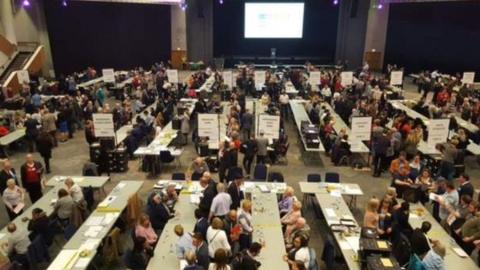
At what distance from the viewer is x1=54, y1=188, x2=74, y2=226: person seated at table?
8.48 metres

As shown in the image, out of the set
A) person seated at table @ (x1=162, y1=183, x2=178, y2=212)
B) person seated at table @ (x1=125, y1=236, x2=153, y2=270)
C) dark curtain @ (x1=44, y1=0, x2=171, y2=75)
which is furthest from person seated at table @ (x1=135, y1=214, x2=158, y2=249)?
dark curtain @ (x1=44, y1=0, x2=171, y2=75)

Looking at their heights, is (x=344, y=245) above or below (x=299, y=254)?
below

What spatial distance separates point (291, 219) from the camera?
314 inches

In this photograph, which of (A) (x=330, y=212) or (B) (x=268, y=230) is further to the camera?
(A) (x=330, y=212)

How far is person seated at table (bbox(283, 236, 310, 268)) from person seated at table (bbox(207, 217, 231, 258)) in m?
1.02

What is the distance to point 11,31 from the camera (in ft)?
78.7

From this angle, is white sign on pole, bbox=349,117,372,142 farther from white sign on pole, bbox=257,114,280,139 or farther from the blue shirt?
the blue shirt

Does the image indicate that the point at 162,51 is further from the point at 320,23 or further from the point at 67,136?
the point at 67,136

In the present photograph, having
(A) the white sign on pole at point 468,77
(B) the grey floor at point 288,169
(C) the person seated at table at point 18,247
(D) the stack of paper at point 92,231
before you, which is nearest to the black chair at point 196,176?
(B) the grey floor at point 288,169

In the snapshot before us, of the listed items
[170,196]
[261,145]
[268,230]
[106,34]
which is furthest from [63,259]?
[106,34]

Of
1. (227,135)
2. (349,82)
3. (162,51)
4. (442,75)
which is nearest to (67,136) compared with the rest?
(227,135)

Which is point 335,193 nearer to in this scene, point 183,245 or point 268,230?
point 268,230

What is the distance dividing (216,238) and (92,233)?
2.41 metres

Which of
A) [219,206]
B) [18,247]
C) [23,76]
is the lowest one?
[18,247]
